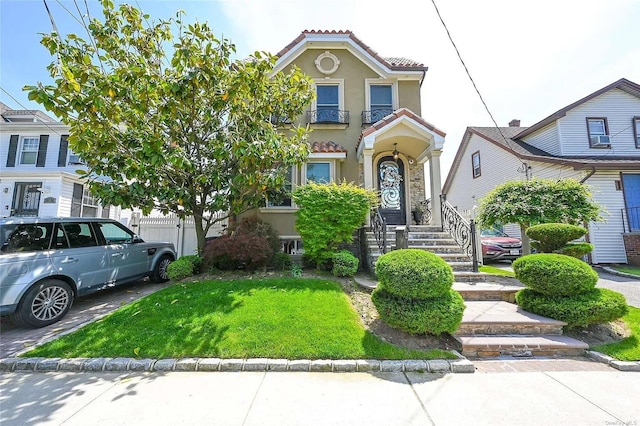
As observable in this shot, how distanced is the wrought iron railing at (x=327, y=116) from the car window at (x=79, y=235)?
312 inches

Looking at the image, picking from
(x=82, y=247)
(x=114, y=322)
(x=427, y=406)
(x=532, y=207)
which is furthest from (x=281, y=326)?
(x=532, y=207)

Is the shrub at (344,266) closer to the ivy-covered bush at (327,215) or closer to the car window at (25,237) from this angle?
the ivy-covered bush at (327,215)

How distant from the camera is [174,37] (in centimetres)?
662

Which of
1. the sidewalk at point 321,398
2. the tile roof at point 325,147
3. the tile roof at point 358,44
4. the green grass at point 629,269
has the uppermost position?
the tile roof at point 358,44

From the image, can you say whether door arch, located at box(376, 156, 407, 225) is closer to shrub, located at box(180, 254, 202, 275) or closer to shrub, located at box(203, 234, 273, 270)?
A: shrub, located at box(203, 234, 273, 270)

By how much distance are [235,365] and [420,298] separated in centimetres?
285

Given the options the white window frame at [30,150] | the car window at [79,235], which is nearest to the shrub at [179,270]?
the car window at [79,235]

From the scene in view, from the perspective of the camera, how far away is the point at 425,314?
157 inches

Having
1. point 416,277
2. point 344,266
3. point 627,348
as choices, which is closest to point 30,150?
point 344,266

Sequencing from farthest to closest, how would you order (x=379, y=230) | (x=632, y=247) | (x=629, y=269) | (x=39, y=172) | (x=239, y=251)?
1. (x=39, y=172)
2. (x=632, y=247)
3. (x=629, y=269)
4. (x=379, y=230)
5. (x=239, y=251)

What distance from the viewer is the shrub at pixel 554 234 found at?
5.54 meters

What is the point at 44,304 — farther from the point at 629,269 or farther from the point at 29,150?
the point at 629,269

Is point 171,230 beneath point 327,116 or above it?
beneath

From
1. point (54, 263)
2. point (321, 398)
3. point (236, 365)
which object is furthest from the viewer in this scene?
point (54, 263)
